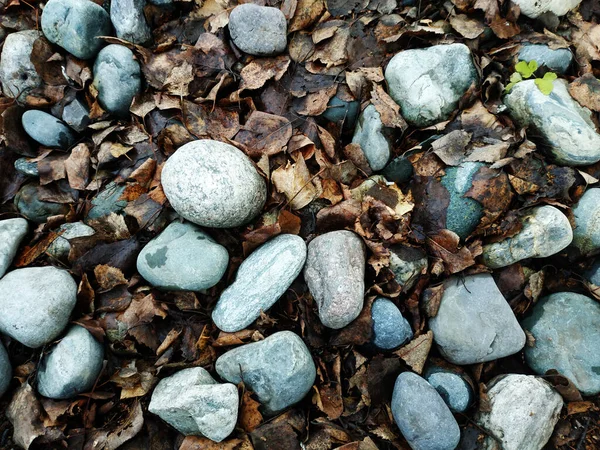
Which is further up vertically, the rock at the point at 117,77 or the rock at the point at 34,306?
the rock at the point at 117,77

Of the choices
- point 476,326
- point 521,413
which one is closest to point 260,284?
point 476,326

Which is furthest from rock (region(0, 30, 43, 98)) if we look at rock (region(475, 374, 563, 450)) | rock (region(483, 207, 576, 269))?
rock (region(475, 374, 563, 450))

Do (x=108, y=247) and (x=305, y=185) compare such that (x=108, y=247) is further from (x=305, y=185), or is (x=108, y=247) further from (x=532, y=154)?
(x=532, y=154)

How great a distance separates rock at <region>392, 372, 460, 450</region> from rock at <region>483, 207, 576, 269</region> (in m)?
0.83

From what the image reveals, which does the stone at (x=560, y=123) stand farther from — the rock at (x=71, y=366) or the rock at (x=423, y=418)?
the rock at (x=71, y=366)

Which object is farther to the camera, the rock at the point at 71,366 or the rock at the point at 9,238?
the rock at the point at 9,238

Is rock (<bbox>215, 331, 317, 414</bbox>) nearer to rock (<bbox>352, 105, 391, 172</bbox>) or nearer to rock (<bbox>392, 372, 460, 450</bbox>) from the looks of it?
rock (<bbox>392, 372, 460, 450</bbox>)

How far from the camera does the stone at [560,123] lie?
250cm

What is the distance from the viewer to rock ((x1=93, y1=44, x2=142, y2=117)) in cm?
284

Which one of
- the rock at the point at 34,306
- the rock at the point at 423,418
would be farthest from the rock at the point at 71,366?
the rock at the point at 423,418

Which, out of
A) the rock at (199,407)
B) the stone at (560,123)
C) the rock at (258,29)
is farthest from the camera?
the rock at (258,29)

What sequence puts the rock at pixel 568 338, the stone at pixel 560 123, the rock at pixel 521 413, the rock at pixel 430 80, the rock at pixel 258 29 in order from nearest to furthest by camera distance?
the rock at pixel 521 413 < the rock at pixel 568 338 < the stone at pixel 560 123 < the rock at pixel 430 80 < the rock at pixel 258 29

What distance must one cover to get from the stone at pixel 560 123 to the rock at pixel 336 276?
4.10ft

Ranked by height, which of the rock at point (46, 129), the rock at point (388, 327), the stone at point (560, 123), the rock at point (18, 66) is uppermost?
the rock at point (18, 66)
